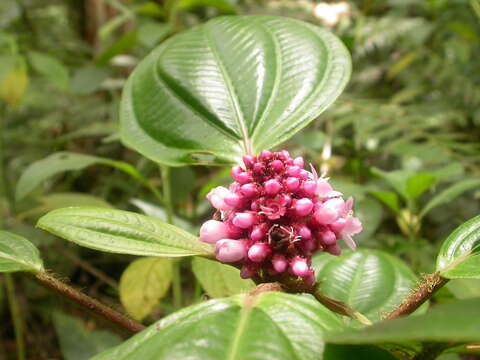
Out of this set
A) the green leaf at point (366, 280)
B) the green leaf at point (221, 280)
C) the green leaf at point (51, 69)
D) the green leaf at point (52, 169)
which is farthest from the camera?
the green leaf at point (51, 69)

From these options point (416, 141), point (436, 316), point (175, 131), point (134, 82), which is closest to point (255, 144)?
point (175, 131)

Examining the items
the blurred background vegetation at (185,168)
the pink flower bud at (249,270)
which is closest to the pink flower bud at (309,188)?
the pink flower bud at (249,270)

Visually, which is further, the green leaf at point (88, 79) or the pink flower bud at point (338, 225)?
the green leaf at point (88, 79)

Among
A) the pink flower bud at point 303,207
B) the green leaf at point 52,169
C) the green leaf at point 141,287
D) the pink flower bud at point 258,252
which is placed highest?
the pink flower bud at point 303,207

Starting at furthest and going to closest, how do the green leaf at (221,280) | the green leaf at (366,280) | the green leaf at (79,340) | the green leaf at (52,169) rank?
the green leaf at (79,340)
the green leaf at (52,169)
the green leaf at (221,280)
the green leaf at (366,280)

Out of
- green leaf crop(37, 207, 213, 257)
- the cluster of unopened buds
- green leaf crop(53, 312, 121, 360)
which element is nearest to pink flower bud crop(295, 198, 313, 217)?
the cluster of unopened buds

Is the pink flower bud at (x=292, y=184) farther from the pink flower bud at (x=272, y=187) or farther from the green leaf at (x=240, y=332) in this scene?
the green leaf at (x=240, y=332)
